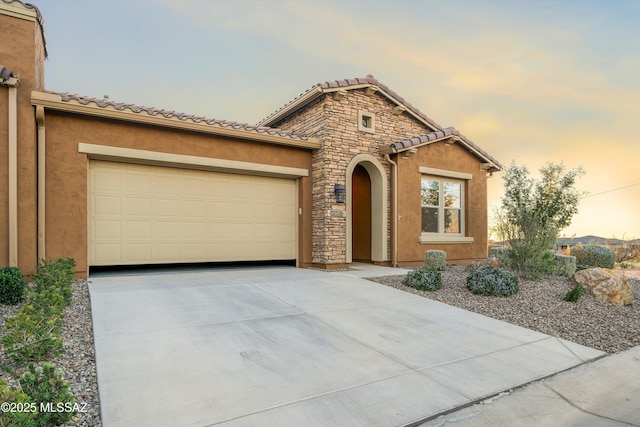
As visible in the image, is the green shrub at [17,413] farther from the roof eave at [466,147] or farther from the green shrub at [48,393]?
the roof eave at [466,147]

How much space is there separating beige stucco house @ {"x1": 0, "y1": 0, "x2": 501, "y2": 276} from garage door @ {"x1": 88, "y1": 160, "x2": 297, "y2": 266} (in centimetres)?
3

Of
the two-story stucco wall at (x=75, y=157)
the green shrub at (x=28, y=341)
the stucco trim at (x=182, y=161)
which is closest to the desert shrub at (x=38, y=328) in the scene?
the green shrub at (x=28, y=341)

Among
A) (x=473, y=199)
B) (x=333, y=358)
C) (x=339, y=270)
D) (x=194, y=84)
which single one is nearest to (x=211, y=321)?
(x=333, y=358)

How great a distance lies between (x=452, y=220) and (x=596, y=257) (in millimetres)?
4669

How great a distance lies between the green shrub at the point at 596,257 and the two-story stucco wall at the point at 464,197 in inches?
119

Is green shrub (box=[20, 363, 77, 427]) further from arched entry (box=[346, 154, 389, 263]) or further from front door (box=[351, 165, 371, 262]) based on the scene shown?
front door (box=[351, 165, 371, 262])

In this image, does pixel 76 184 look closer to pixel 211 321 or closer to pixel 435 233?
pixel 211 321

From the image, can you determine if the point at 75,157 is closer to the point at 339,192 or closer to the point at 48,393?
the point at 339,192

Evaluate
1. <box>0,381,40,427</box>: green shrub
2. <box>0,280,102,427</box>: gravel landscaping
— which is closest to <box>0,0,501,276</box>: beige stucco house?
<box>0,280,102,427</box>: gravel landscaping

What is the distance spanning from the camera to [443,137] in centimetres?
1147

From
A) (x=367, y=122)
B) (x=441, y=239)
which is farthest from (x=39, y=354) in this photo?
(x=441, y=239)

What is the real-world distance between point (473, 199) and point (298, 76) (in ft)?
26.9

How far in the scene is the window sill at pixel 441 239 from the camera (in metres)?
11.2

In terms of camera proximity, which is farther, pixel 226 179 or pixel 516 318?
pixel 226 179
